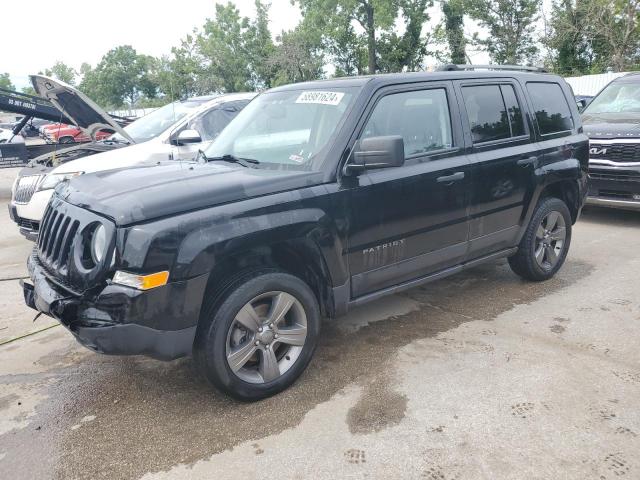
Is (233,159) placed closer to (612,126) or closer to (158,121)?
(158,121)

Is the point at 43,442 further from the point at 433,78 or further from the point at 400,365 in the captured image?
the point at 433,78

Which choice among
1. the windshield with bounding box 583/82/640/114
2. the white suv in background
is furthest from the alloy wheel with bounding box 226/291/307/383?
the windshield with bounding box 583/82/640/114

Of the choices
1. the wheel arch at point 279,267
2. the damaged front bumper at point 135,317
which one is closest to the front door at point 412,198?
the wheel arch at point 279,267

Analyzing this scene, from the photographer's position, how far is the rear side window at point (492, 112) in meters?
4.27

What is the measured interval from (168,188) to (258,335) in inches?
38.8

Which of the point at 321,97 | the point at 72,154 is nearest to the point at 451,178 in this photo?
the point at 321,97

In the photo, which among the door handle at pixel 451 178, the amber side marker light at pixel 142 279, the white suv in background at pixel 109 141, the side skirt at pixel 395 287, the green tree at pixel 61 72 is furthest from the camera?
the green tree at pixel 61 72

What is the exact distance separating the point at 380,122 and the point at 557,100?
235 cm

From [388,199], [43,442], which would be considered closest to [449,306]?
[388,199]

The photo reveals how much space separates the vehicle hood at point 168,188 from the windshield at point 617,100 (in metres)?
6.89

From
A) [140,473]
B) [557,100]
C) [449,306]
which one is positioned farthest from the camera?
[557,100]

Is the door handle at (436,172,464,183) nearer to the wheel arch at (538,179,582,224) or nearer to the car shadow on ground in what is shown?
the car shadow on ground

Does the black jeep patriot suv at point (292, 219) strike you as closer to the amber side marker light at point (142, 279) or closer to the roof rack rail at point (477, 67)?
the amber side marker light at point (142, 279)

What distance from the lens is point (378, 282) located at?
376 centimetres
